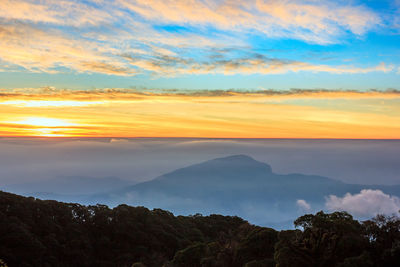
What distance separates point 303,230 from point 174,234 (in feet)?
93.5

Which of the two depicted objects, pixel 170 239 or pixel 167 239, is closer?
pixel 170 239

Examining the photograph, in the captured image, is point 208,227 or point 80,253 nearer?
point 80,253

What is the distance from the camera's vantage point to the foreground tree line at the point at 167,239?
1185 inches

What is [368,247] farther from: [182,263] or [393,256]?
[182,263]

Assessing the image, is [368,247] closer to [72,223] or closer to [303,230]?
[303,230]

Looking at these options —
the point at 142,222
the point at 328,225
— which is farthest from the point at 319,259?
the point at 142,222

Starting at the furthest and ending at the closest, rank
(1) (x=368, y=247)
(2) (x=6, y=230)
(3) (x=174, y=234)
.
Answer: (3) (x=174, y=234)
(2) (x=6, y=230)
(1) (x=368, y=247)

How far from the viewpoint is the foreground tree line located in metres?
30.1

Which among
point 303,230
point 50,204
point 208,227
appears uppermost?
point 303,230

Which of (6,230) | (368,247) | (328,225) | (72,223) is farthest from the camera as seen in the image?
(72,223)

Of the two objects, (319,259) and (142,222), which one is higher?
(319,259)

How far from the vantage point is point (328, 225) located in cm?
3353

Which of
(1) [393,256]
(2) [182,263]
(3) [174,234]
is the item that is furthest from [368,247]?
(3) [174,234]

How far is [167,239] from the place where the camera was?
5588cm
